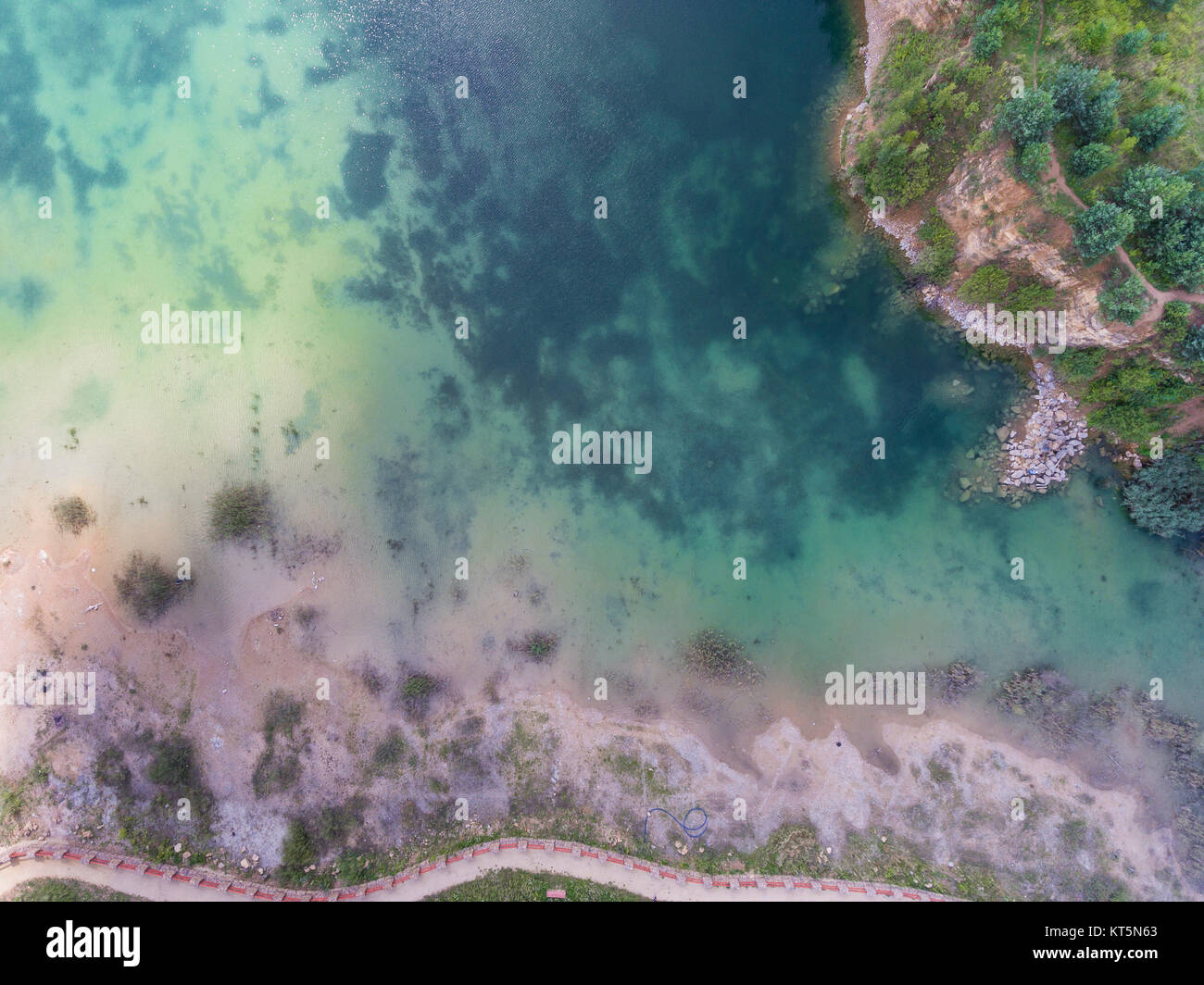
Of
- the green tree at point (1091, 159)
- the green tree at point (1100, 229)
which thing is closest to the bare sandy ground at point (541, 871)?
→ the green tree at point (1100, 229)

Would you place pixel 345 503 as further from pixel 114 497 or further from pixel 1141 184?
pixel 1141 184

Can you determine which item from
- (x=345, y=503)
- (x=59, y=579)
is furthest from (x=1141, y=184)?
(x=59, y=579)

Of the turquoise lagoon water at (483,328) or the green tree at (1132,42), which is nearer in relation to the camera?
the green tree at (1132,42)

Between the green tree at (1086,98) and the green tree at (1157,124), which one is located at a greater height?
the green tree at (1086,98)

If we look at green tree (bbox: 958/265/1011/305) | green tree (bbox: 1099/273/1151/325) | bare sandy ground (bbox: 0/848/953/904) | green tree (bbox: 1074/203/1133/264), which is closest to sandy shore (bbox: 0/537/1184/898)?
bare sandy ground (bbox: 0/848/953/904)

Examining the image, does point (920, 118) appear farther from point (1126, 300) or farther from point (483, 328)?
point (483, 328)

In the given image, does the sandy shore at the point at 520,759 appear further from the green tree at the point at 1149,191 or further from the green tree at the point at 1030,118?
the green tree at the point at 1030,118

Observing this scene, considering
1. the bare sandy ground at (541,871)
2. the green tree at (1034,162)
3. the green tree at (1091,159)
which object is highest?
the green tree at (1034,162)
